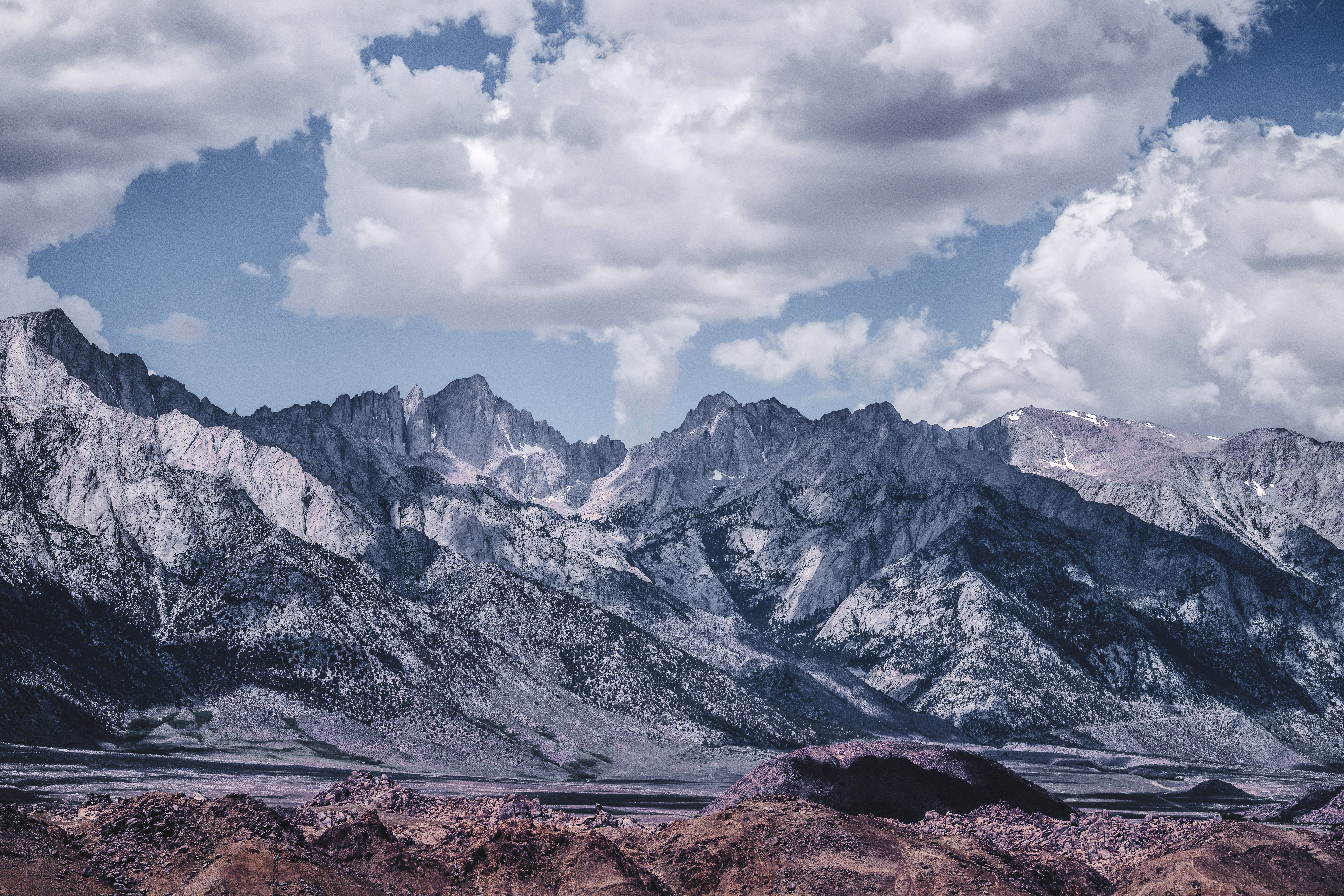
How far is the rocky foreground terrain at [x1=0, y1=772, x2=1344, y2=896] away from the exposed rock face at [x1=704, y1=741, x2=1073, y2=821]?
23685 millimetres

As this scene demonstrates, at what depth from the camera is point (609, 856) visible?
226 ft

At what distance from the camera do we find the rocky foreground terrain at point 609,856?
60.2 meters

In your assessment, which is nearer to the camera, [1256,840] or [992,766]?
[1256,840]

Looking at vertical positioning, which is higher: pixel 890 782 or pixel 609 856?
pixel 609 856

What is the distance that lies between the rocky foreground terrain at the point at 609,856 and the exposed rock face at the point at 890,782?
2368 centimetres

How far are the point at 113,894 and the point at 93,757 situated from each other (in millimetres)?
124857

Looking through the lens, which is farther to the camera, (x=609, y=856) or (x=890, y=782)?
(x=890, y=782)

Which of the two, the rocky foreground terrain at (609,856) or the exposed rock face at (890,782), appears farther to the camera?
the exposed rock face at (890,782)

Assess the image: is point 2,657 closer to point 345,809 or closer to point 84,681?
point 84,681

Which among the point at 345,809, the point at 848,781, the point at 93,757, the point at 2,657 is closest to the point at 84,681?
the point at 2,657

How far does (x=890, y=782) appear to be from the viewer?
118 metres

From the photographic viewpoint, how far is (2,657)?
604ft

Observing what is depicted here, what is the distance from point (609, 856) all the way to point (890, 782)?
54543mm

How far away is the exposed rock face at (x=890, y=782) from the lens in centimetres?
11312
